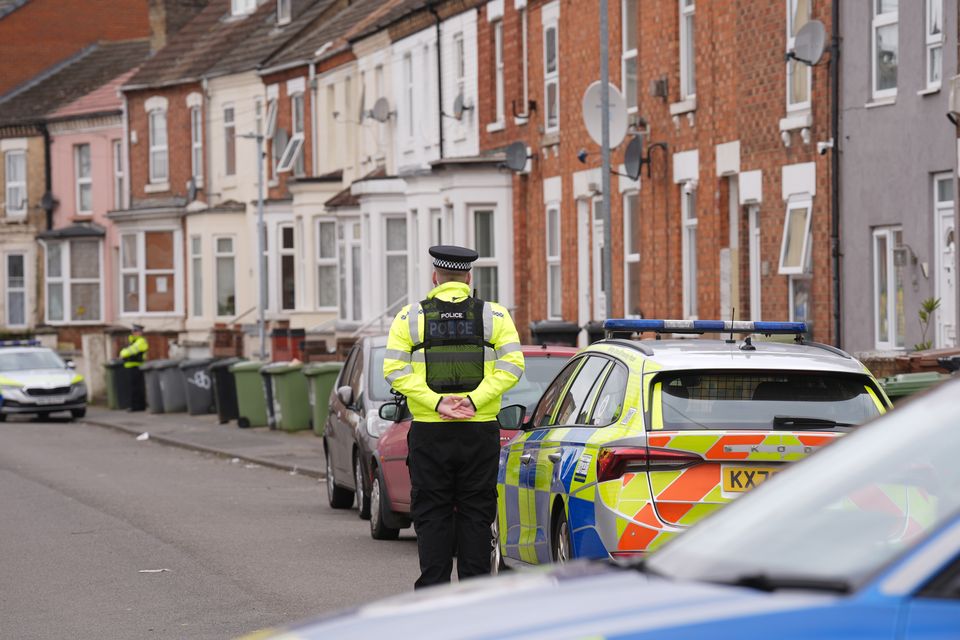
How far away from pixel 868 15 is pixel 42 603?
42.7ft

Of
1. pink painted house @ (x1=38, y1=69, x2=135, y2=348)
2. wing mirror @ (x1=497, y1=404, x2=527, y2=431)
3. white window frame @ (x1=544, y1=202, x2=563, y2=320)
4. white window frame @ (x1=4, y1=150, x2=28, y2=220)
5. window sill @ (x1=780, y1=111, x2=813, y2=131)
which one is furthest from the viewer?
white window frame @ (x1=4, y1=150, x2=28, y2=220)

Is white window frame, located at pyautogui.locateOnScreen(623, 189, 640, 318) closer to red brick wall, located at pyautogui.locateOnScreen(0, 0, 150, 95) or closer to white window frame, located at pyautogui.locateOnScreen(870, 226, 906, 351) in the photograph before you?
white window frame, located at pyautogui.locateOnScreen(870, 226, 906, 351)

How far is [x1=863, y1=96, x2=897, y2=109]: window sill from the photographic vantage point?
2025 cm

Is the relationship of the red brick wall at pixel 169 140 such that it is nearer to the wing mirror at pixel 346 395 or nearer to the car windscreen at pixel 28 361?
the car windscreen at pixel 28 361

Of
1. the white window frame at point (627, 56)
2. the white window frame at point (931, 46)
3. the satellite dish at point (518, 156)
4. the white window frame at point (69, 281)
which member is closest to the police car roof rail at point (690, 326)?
the white window frame at point (931, 46)

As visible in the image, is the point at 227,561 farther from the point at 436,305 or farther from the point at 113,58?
the point at 113,58

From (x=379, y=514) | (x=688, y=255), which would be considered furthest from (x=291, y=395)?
(x=379, y=514)

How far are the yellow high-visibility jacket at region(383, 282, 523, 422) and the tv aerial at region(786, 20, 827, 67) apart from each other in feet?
41.0

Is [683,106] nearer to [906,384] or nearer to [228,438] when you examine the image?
[228,438]

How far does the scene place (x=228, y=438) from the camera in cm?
2975

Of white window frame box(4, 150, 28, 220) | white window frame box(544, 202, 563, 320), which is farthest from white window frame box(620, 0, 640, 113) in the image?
white window frame box(4, 150, 28, 220)

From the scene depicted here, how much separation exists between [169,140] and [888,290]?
35399 mm

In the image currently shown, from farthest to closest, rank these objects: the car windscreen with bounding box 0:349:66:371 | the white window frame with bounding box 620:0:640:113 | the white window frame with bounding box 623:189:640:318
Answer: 1. the car windscreen with bounding box 0:349:66:371
2. the white window frame with bounding box 623:189:640:318
3. the white window frame with bounding box 620:0:640:113

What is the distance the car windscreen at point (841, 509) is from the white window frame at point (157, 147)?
4955cm
